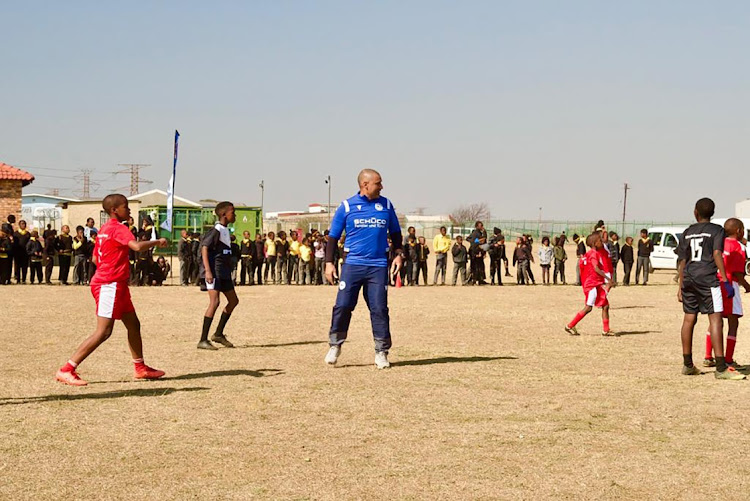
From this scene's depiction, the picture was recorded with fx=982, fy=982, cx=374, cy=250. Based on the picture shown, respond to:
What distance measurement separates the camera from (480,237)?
30641 mm

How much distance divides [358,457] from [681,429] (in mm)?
2537

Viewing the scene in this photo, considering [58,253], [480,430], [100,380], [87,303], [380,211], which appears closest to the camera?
[480,430]

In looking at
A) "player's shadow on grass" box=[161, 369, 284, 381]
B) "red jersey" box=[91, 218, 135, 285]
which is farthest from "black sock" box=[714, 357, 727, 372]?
"red jersey" box=[91, 218, 135, 285]

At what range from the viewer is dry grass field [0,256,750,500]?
18.3 ft

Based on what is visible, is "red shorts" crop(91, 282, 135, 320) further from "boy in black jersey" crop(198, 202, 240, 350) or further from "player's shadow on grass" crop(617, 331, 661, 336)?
"player's shadow on grass" crop(617, 331, 661, 336)

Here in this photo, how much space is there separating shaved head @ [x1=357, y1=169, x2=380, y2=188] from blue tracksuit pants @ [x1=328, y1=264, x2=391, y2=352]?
894 millimetres

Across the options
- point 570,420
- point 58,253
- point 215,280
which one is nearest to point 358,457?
point 570,420

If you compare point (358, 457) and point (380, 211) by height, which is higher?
point (380, 211)

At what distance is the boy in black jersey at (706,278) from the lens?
980cm

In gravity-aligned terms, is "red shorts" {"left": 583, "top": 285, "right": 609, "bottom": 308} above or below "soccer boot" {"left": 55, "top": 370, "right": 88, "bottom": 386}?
above

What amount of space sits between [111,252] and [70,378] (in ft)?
4.04

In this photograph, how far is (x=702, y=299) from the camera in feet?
32.5

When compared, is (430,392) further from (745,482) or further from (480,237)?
(480,237)

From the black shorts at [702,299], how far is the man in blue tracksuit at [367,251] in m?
3.02
